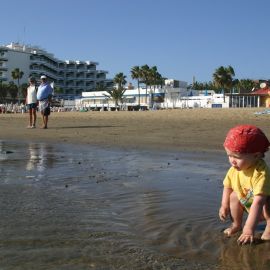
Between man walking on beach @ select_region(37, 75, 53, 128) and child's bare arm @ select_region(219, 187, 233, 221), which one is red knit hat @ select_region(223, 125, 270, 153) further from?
man walking on beach @ select_region(37, 75, 53, 128)

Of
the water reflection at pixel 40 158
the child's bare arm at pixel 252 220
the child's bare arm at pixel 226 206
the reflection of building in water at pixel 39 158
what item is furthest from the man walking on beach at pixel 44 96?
the child's bare arm at pixel 252 220

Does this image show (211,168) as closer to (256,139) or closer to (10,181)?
(10,181)

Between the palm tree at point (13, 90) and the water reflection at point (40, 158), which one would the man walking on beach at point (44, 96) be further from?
the palm tree at point (13, 90)

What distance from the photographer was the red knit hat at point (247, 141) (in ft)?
8.55

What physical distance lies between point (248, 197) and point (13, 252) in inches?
50.0

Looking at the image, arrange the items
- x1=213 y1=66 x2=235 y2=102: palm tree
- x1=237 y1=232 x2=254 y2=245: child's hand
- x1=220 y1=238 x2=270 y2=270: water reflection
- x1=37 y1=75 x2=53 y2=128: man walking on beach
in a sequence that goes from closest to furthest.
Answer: x1=220 y1=238 x2=270 y2=270: water reflection, x1=237 y1=232 x2=254 y2=245: child's hand, x1=37 y1=75 x2=53 y2=128: man walking on beach, x1=213 y1=66 x2=235 y2=102: palm tree

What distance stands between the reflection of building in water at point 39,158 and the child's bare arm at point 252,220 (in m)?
3.13

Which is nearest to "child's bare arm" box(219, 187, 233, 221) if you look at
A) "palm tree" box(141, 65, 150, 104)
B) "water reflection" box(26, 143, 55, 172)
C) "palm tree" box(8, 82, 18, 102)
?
"water reflection" box(26, 143, 55, 172)

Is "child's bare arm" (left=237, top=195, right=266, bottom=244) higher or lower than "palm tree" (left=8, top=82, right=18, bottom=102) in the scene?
lower

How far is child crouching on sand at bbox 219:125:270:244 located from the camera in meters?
2.58

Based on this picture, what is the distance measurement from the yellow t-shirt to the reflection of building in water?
2.95 metres

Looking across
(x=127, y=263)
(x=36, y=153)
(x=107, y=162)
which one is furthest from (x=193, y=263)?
(x=36, y=153)

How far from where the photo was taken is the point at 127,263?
2158mm

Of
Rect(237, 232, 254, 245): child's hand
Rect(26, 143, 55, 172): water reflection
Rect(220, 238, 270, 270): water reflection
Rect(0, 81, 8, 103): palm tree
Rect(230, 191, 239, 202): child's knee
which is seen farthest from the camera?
Rect(0, 81, 8, 103): palm tree
